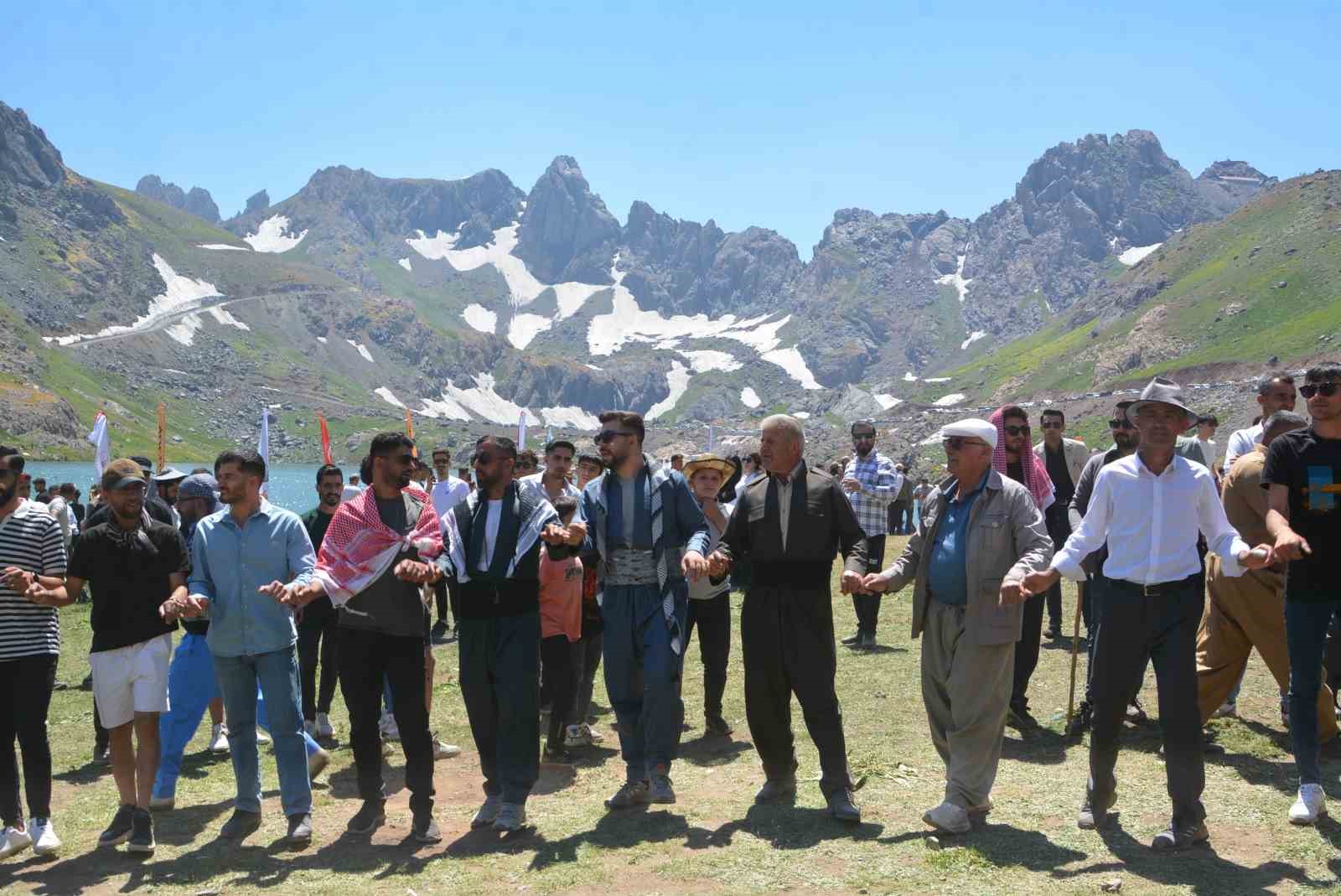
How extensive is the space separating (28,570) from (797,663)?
4.96 m

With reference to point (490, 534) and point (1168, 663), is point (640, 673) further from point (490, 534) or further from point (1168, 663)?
point (1168, 663)

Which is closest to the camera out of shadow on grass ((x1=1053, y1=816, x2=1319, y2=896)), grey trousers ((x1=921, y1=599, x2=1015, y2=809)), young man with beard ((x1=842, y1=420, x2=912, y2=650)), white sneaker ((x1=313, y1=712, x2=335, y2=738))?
shadow on grass ((x1=1053, y1=816, x2=1319, y2=896))

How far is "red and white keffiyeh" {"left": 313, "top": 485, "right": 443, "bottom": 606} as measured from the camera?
Answer: 23.4 feet

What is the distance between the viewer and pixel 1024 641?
913 centimetres

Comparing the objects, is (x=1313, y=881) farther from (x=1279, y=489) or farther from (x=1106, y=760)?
(x=1279, y=489)

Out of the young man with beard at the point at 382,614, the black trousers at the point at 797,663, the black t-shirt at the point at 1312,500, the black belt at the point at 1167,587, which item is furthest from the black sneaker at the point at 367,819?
the black t-shirt at the point at 1312,500

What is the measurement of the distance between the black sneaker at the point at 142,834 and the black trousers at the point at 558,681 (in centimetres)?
311

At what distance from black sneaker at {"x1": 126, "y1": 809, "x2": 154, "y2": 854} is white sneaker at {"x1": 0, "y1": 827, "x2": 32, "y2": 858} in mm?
683

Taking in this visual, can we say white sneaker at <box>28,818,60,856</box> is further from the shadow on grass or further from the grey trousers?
the shadow on grass

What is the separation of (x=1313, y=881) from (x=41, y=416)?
520 ft

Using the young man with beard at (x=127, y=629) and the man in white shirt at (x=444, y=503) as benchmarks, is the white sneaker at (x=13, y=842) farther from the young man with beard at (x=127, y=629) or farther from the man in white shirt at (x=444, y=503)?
the man in white shirt at (x=444, y=503)

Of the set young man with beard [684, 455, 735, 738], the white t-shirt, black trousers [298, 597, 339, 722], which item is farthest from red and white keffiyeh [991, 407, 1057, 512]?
black trousers [298, 597, 339, 722]

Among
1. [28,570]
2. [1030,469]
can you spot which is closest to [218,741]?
[28,570]

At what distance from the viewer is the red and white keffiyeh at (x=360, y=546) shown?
712 cm
